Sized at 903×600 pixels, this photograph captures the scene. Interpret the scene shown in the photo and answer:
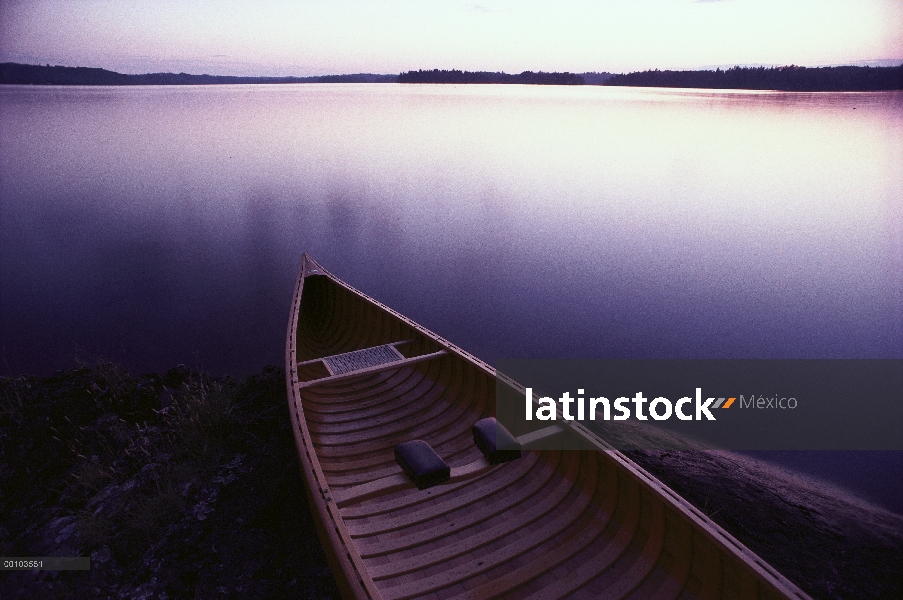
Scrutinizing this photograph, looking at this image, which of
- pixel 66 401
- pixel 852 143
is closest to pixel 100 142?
pixel 66 401

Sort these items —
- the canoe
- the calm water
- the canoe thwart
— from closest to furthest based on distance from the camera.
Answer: the canoe → the canoe thwart → the calm water

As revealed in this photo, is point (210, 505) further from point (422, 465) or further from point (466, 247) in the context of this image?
point (466, 247)

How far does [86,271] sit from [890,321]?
84.9 ft

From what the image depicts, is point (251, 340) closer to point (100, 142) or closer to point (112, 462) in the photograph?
point (112, 462)

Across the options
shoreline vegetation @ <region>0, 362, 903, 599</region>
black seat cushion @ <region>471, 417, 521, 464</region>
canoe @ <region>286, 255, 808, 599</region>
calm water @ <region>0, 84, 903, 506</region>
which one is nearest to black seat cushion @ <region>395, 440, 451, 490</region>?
canoe @ <region>286, 255, 808, 599</region>

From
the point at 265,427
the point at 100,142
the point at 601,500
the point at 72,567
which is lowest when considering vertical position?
the point at 72,567

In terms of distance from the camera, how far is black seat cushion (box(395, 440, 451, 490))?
14.1 ft

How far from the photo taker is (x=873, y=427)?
8.94m

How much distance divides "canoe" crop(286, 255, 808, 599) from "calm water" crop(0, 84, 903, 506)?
6.75 meters

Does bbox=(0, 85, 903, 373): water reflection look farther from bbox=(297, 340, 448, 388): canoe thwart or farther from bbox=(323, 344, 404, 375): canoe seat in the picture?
bbox=(323, 344, 404, 375): canoe seat

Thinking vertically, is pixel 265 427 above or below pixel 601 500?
below

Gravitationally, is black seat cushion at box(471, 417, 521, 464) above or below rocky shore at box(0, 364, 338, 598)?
above

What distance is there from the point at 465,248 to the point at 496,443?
17.2 m

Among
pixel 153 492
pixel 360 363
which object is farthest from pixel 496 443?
pixel 153 492
